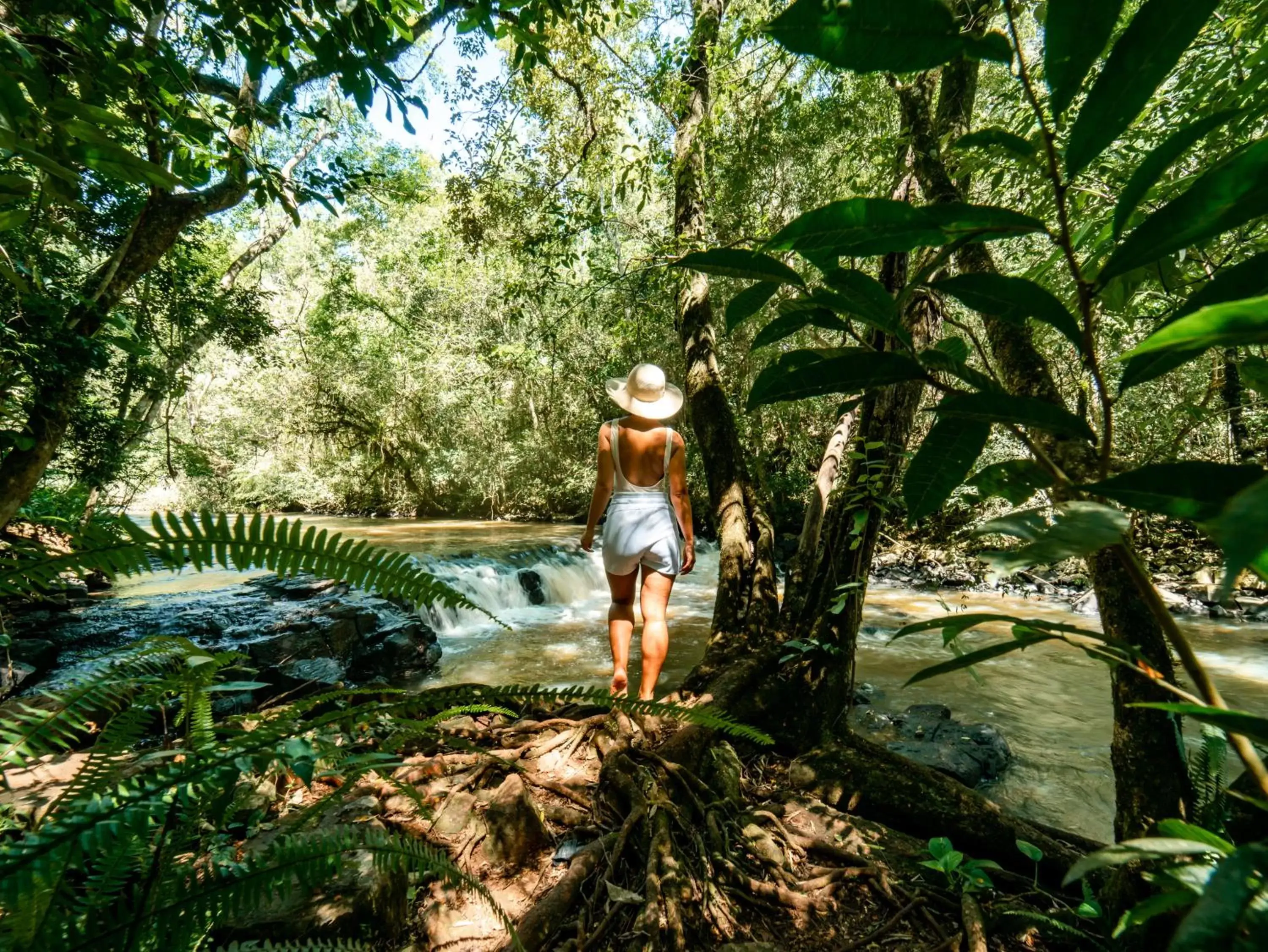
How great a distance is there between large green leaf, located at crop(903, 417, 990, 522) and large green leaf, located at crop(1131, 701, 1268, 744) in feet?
0.97

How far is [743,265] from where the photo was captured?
766 mm

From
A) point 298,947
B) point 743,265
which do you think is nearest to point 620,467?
point 298,947

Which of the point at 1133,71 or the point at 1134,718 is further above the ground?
the point at 1133,71

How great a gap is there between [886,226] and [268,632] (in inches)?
252

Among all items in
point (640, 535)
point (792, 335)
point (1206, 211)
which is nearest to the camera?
point (1206, 211)

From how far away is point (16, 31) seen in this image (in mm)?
1633

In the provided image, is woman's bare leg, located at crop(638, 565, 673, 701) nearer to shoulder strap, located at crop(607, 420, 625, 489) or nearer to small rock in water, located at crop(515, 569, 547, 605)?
shoulder strap, located at crop(607, 420, 625, 489)

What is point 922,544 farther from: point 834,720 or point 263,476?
point 263,476

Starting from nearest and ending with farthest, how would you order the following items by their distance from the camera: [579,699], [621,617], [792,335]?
[579,699], [621,617], [792,335]

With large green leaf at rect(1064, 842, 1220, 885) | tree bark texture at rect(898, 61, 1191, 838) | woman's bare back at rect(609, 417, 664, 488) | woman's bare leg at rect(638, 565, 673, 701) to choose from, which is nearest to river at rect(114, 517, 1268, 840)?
tree bark texture at rect(898, 61, 1191, 838)

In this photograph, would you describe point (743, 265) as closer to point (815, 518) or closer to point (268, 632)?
point (815, 518)

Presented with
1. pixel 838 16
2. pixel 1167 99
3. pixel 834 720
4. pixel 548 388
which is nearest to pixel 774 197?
pixel 548 388

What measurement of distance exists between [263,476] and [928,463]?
2427 centimetres

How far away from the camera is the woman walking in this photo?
3.25 metres
